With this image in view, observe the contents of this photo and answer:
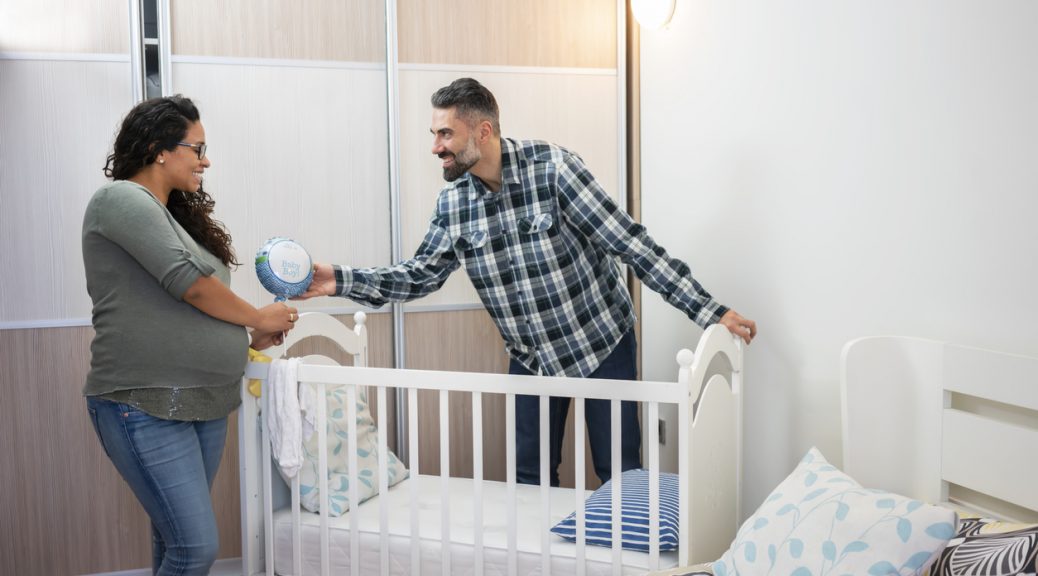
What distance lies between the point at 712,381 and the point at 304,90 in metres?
1.51

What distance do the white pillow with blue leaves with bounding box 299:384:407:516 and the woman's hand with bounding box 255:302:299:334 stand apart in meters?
0.28

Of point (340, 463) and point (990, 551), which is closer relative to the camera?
point (990, 551)

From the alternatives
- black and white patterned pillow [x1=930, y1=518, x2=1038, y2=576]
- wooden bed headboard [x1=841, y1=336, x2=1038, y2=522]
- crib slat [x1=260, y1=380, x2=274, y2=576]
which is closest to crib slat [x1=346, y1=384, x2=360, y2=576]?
crib slat [x1=260, y1=380, x2=274, y2=576]

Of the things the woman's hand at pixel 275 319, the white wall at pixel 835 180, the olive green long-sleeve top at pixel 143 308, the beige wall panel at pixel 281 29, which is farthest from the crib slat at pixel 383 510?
the beige wall panel at pixel 281 29

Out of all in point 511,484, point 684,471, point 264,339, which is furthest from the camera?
point 264,339

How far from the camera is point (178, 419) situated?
64.1 inches

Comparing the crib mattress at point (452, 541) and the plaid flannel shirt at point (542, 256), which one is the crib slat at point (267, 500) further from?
the plaid flannel shirt at point (542, 256)

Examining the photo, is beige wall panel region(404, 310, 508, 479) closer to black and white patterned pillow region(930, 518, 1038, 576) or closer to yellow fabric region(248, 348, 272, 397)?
yellow fabric region(248, 348, 272, 397)

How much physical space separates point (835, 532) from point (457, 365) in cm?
151

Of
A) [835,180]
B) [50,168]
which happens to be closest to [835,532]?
[835,180]

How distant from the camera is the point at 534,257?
6.69ft

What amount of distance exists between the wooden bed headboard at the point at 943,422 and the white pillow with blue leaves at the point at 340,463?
43.4 inches

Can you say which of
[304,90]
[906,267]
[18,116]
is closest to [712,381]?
[906,267]

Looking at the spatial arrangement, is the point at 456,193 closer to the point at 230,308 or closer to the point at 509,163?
the point at 509,163
